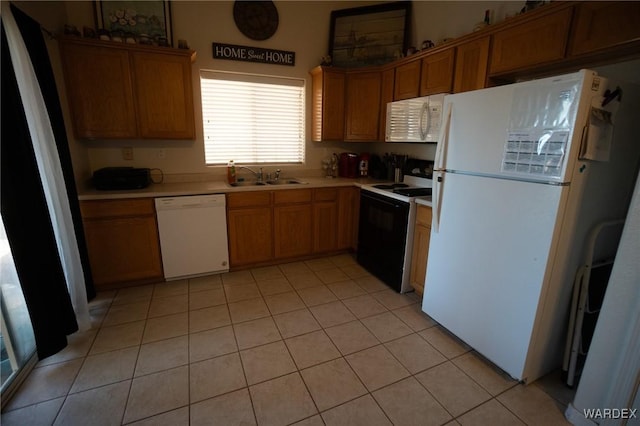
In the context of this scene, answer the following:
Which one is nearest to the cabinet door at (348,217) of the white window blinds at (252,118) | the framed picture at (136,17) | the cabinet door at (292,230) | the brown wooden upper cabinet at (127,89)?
the cabinet door at (292,230)

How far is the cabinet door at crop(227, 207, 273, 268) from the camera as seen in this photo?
117 inches

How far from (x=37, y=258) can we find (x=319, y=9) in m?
3.56

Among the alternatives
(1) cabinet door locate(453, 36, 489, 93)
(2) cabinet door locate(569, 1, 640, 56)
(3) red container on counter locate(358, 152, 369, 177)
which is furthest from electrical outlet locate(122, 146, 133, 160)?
(2) cabinet door locate(569, 1, 640, 56)

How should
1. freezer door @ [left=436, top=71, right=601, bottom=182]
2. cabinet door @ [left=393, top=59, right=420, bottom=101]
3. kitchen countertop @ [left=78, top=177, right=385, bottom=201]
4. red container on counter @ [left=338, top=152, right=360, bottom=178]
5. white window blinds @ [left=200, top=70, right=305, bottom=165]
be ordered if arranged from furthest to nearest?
red container on counter @ [left=338, top=152, right=360, bottom=178], white window blinds @ [left=200, top=70, right=305, bottom=165], cabinet door @ [left=393, top=59, right=420, bottom=101], kitchen countertop @ [left=78, top=177, right=385, bottom=201], freezer door @ [left=436, top=71, right=601, bottom=182]

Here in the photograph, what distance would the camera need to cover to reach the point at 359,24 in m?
3.38

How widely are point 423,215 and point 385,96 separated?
1536 mm

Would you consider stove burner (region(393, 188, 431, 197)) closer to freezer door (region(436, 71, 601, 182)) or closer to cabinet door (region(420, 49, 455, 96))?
freezer door (region(436, 71, 601, 182))

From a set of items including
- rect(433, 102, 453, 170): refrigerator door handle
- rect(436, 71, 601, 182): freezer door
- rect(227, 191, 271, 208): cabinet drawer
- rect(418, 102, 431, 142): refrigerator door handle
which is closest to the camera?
rect(436, 71, 601, 182): freezer door

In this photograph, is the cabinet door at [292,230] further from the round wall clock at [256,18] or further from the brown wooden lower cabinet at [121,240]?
the round wall clock at [256,18]

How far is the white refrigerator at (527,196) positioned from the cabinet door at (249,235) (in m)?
1.80

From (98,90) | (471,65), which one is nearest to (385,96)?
(471,65)

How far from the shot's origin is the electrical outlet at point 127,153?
290cm

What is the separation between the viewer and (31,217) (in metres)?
1.61

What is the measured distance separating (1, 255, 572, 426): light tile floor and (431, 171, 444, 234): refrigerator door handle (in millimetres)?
789
